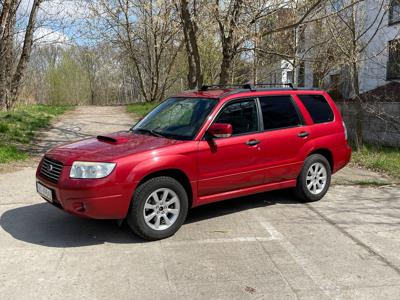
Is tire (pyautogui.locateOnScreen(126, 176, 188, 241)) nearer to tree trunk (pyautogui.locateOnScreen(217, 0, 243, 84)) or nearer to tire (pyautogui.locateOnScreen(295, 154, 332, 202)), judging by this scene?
tire (pyautogui.locateOnScreen(295, 154, 332, 202))

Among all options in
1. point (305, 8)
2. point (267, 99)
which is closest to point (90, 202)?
point (267, 99)

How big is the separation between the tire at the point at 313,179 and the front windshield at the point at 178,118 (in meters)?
1.77

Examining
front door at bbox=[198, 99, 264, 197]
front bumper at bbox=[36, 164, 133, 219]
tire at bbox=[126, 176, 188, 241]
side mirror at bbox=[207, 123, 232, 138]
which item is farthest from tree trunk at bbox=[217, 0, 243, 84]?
front bumper at bbox=[36, 164, 133, 219]

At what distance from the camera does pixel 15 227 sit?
5.45m

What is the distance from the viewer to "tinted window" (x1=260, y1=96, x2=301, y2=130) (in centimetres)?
604

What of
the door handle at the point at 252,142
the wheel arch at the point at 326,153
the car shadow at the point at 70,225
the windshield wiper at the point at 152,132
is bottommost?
the car shadow at the point at 70,225

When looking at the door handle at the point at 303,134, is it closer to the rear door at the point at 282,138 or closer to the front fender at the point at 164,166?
the rear door at the point at 282,138

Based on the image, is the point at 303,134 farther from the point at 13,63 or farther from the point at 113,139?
the point at 13,63

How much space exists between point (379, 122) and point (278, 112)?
7144 mm

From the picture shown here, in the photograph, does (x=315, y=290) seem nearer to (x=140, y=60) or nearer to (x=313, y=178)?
(x=313, y=178)

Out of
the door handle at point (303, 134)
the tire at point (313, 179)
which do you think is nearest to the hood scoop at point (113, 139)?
the door handle at point (303, 134)

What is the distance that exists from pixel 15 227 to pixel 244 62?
53.2 ft

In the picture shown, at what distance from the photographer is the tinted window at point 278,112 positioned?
6.04 m

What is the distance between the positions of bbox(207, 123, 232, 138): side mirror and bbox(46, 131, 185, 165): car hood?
421 millimetres
